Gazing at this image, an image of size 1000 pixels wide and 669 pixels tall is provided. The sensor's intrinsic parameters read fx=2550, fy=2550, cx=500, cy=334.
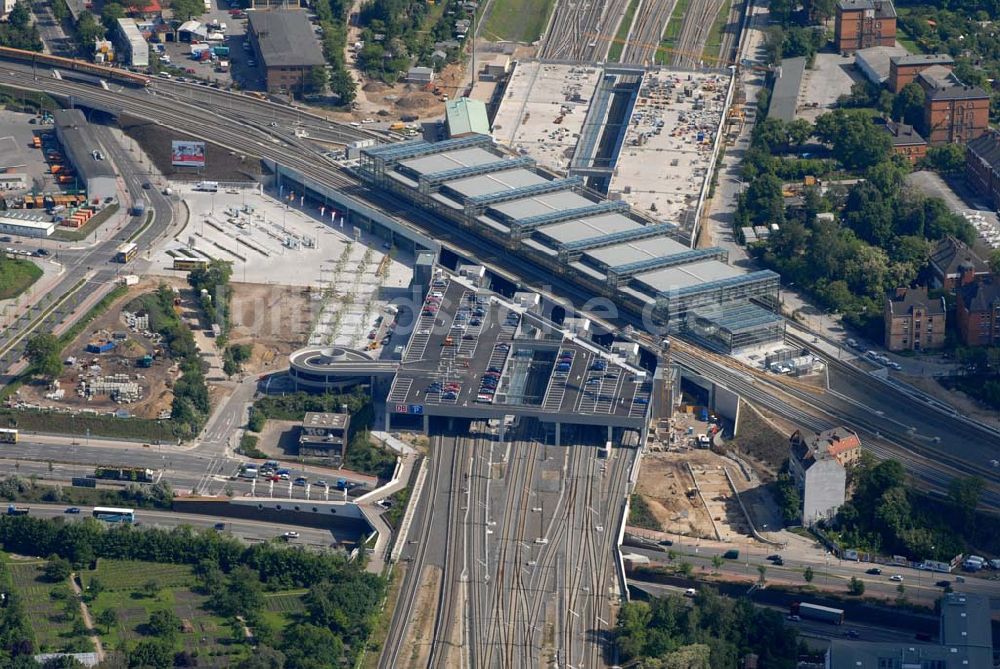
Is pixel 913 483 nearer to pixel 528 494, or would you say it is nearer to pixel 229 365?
pixel 528 494

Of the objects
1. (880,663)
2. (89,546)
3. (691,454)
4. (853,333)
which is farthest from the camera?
(853,333)

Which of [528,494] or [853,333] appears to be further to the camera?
[853,333]

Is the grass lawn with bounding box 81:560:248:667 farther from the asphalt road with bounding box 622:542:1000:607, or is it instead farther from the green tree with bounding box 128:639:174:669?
the asphalt road with bounding box 622:542:1000:607

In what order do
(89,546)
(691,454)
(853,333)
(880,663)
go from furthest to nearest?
1. (853,333)
2. (691,454)
3. (89,546)
4. (880,663)

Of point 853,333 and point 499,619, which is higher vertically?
point 853,333

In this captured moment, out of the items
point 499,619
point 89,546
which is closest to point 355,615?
point 499,619

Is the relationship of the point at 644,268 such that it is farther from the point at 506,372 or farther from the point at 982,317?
the point at 982,317

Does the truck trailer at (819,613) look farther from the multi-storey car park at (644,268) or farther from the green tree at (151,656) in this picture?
the green tree at (151,656)
